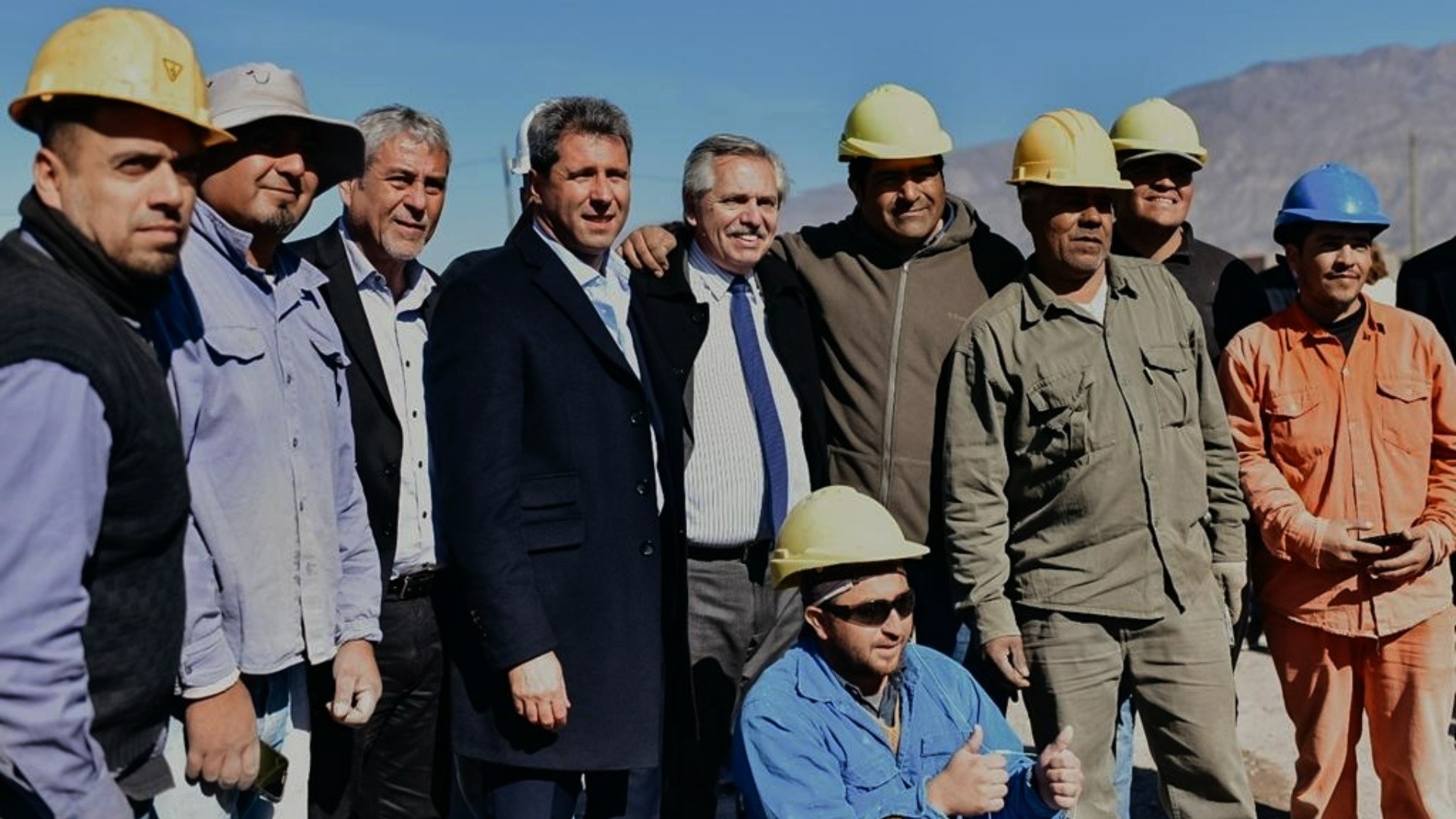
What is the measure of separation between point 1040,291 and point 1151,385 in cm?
40

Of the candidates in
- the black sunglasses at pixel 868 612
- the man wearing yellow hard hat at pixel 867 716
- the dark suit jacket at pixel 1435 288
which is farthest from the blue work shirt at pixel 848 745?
the dark suit jacket at pixel 1435 288

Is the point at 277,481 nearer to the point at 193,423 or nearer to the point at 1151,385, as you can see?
the point at 193,423

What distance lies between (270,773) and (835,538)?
1334mm

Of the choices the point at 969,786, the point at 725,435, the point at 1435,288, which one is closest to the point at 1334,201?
the point at 1435,288

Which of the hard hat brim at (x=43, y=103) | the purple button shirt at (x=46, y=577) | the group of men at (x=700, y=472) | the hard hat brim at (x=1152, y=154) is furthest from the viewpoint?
the hard hat brim at (x=1152, y=154)

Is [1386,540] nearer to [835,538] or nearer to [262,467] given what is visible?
[835,538]

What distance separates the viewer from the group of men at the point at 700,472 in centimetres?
245

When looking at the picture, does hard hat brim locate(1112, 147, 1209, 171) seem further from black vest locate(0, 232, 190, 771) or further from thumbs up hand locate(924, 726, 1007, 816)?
black vest locate(0, 232, 190, 771)

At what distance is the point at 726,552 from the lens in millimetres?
4227

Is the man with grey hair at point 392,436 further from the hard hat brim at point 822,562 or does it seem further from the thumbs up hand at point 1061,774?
the thumbs up hand at point 1061,774

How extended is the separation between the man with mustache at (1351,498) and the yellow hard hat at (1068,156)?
2.16ft

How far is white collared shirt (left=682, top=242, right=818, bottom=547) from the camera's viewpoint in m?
4.18

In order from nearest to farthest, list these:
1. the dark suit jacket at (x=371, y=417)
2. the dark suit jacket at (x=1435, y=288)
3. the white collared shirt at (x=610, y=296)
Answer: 1. the white collared shirt at (x=610, y=296)
2. the dark suit jacket at (x=371, y=417)
3. the dark suit jacket at (x=1435, y=288)

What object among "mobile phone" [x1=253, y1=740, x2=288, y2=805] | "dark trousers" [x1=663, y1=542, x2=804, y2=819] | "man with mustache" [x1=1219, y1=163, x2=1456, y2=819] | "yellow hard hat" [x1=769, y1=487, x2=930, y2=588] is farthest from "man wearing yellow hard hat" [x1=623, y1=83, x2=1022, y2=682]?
"mobile phone" [x1=253, y1=740, x2=288, y2=805]
